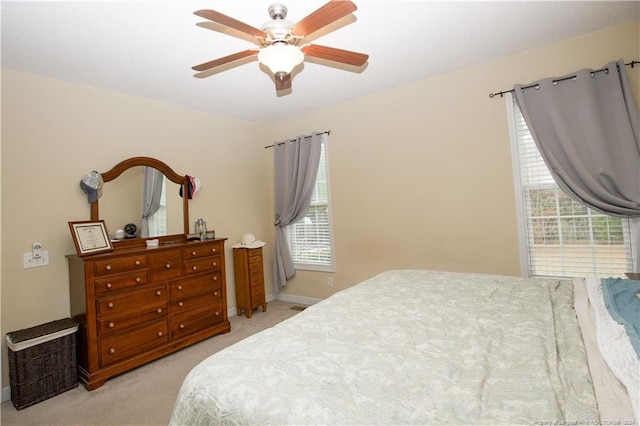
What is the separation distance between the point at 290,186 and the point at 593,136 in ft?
10.2

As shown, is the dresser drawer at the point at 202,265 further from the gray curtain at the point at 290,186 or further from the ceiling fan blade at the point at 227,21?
the ceiling fan blade at the point at 227,21

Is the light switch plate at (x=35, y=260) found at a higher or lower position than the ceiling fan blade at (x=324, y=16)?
lower

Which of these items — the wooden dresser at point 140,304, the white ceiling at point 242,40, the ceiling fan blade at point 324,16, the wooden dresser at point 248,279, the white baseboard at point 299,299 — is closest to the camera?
the ceiling fan blade at point 324,16

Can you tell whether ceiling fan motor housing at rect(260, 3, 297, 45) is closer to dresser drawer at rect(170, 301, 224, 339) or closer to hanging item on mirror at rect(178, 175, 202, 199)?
hanging item on mirror at rect(178, 175, 202, 199)

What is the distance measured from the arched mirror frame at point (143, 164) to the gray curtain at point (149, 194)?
0.06m

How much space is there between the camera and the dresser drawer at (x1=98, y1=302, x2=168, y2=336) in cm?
247

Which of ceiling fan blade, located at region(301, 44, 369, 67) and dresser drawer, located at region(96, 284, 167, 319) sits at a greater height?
ceiling fan blade, located at region(301, 44, 369, 67)

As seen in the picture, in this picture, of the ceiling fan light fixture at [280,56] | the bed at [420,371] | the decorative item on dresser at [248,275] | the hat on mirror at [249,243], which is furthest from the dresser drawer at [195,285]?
→ the ceiling fan light fixture at [280,56]

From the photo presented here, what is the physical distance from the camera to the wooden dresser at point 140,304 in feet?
7.98

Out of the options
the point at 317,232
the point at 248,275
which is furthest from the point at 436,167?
the point at 248,275

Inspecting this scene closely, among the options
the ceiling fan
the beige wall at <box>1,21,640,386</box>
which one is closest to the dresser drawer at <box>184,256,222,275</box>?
the beige wall at <box>1,21,640,386</box>

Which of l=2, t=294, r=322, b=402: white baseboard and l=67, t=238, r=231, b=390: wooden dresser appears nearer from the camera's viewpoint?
l=67, t=238, r=231, b=390: wooden dresser

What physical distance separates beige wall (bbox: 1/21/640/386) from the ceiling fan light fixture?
6.38 feet

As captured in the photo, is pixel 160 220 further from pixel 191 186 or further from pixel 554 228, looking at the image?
pixel 554 228
